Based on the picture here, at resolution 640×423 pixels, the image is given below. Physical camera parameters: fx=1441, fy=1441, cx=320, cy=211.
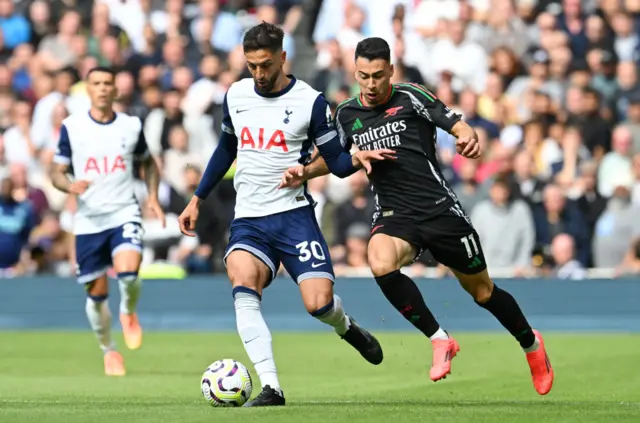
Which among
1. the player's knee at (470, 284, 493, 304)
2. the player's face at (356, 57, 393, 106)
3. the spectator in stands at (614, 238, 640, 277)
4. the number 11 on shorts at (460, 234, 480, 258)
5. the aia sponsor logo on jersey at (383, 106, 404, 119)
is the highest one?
the player's face at (356, 57, 393, 106)

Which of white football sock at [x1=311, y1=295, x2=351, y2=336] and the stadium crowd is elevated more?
white football sock at [x1=311, y1=295, x2=351, y2=336]

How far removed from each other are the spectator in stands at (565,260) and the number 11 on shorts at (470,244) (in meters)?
7.98

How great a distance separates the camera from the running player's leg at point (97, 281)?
14.3 metres

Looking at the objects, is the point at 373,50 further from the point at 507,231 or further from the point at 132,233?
the point at 507,231

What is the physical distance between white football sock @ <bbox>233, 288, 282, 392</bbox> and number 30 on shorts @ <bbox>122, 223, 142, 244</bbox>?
4243 mm

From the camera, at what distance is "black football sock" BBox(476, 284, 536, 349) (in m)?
11.0

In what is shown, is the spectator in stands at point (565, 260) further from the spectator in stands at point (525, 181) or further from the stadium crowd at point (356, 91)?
the spectator in stands at point (525, 181)

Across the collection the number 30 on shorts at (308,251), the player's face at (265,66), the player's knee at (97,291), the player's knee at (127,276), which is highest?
the player's face at (265,66)

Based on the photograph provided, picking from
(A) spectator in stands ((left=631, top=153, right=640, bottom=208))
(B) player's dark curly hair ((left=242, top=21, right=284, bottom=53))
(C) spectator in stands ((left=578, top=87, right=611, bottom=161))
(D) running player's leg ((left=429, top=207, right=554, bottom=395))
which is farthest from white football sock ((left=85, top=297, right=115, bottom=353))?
(C) spectator in stands ((left=578, top=87, right=611, bottom=161))

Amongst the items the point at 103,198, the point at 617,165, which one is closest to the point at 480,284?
the point at 103,198

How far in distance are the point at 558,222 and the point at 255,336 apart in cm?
962

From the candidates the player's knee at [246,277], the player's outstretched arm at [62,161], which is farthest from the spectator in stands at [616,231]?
the player's knee at [246,277]

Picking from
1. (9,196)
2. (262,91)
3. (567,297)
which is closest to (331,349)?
(567,297)

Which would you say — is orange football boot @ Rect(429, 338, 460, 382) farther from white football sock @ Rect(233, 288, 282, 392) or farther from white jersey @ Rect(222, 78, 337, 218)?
white jersey @ Rect(222, 78, 337, 218)
